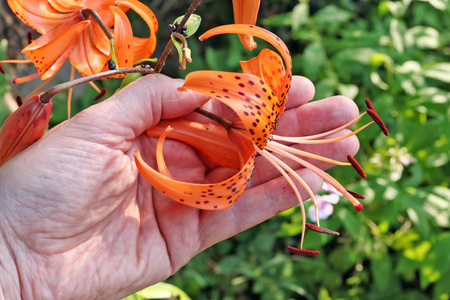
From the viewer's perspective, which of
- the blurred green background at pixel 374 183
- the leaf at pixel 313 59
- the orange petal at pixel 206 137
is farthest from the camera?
the leaf at pixel 313 59

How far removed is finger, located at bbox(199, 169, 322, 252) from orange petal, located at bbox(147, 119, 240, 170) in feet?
0.33

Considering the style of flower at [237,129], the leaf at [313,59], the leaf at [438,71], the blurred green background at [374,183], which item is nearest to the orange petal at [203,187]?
the style of flower at [237,129]

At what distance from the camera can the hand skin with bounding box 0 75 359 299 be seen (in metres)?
1.06

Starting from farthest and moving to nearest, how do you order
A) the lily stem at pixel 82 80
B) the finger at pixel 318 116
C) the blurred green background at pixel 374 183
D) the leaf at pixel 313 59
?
the leaf at pixel 313 59 < the blurred green background at pixel 374 183 < the finger at pixel 318 116 < the lily stem at pixel 82 80

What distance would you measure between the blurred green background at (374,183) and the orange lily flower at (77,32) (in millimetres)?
421

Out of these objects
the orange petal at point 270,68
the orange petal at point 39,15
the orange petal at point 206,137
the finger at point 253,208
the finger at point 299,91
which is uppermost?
the orange petal at point 39,15

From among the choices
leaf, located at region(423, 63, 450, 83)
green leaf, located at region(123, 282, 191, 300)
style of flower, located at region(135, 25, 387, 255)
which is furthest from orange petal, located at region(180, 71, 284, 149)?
Result: leaf, located at region(423, 63, 450, 83)

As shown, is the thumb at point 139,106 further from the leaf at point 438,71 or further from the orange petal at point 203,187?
the leaf at point 438,71

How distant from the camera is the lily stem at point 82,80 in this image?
88cm

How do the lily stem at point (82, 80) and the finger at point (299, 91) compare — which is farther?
the finger at point (299, 91)

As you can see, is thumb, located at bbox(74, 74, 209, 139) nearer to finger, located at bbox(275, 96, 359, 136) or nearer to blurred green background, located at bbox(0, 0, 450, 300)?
finger, located at bbox(275, 96, 359, 136)

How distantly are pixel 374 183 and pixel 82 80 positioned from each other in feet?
3.46

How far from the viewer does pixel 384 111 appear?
1618mm

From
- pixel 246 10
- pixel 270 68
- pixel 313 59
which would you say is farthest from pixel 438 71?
pixel 246 10
